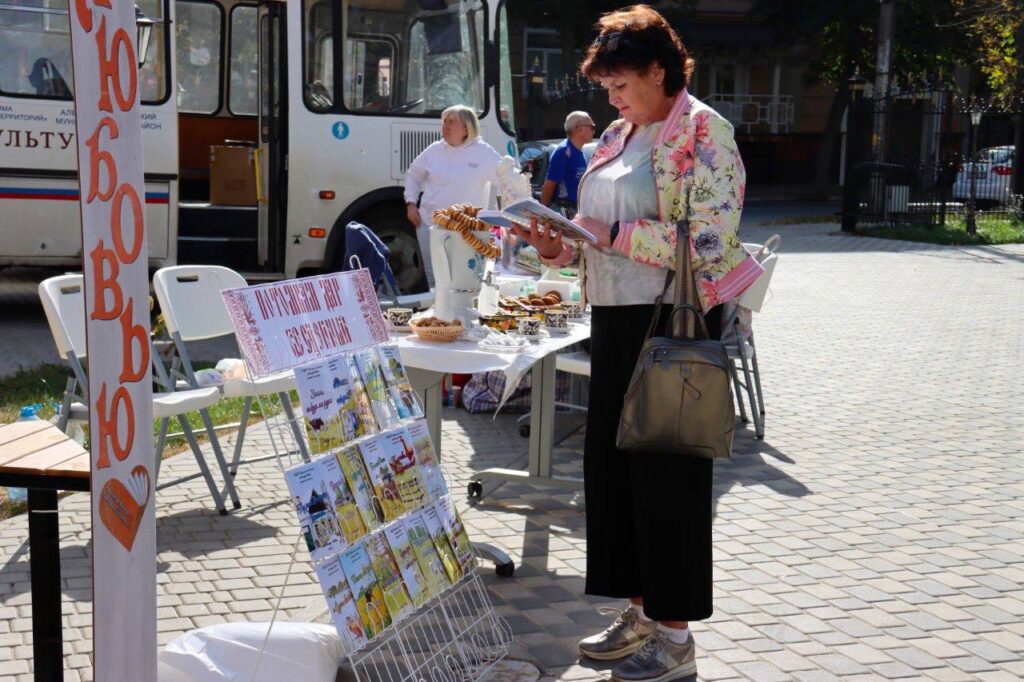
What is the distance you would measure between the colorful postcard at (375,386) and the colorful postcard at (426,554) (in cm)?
30

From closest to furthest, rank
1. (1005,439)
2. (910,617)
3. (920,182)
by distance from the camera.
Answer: (910,617) < (1005,439) < (920,182)

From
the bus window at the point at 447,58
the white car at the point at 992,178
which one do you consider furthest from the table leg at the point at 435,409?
the white car at the point at 992,178

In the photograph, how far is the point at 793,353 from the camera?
9.99 m

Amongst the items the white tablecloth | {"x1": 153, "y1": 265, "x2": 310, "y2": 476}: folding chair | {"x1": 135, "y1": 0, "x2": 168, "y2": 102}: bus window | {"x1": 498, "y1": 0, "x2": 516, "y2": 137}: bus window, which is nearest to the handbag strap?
the white tablecloth

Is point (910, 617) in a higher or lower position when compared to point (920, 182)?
lower

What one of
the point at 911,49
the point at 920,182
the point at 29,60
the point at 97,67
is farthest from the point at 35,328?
the point at 911,49

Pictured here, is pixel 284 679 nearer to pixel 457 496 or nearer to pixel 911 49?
pixel 457 496

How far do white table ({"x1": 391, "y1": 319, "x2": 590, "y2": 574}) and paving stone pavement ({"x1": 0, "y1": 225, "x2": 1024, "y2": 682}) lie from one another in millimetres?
138

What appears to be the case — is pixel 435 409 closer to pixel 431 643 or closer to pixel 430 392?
pixel 430 392

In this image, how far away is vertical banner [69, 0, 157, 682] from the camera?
95.7 inches

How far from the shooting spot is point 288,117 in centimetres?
1047

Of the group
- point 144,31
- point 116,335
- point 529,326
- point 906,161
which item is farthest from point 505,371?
point 906,161

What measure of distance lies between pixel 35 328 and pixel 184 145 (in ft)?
9.07

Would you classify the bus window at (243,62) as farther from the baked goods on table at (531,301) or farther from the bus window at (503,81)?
the baked goods on table at (531,301)
